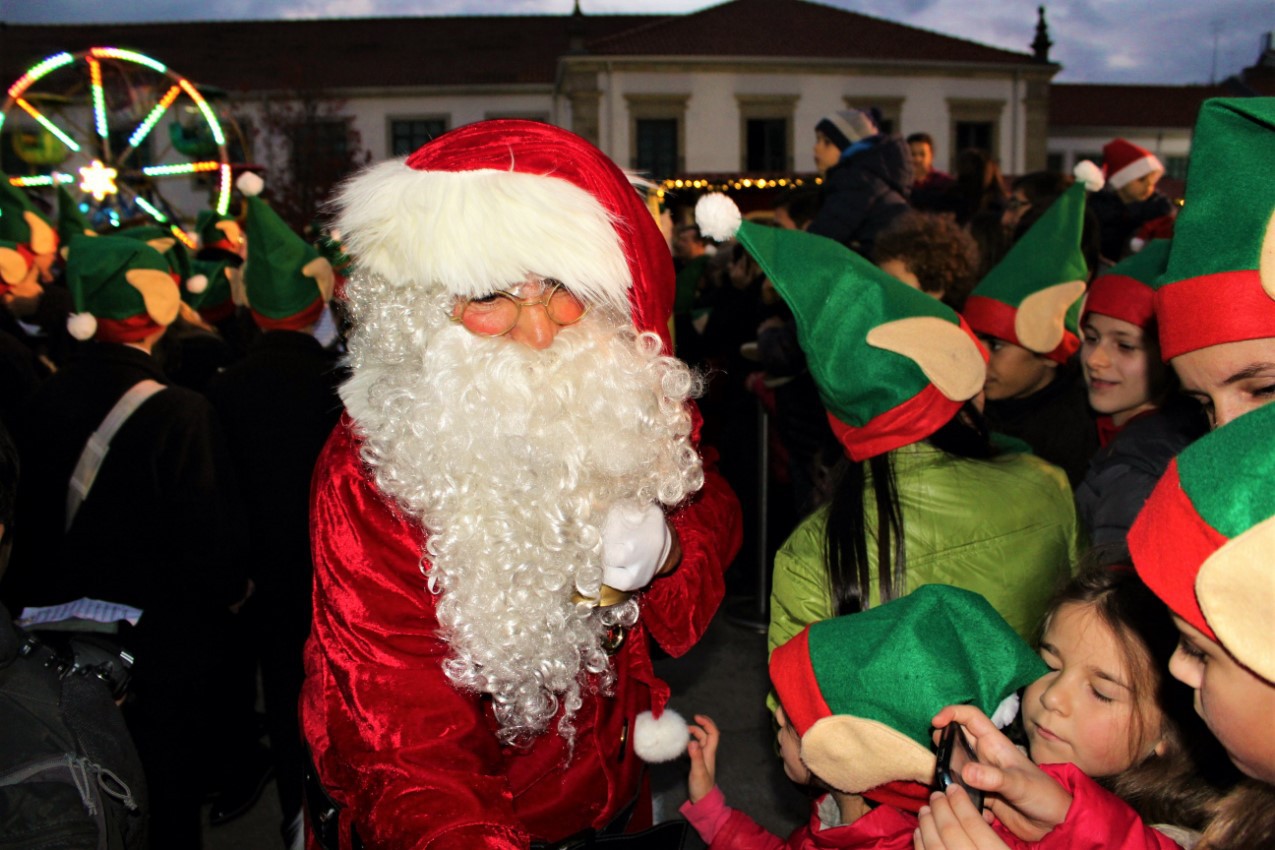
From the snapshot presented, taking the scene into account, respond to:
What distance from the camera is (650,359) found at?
1812mm

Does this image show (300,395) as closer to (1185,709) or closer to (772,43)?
(1185,709)

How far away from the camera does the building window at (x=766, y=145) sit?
32500mm

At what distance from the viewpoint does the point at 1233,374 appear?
1596mm

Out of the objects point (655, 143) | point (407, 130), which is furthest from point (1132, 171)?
point (407, 130)

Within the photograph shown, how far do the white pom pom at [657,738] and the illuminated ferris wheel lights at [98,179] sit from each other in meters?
12.2

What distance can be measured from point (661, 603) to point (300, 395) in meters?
2.00

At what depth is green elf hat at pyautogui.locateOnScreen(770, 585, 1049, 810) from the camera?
1.50 meters

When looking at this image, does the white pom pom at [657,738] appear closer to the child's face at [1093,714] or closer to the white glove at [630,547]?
the white glove at [630,547]

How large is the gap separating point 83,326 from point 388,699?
92.3 inches

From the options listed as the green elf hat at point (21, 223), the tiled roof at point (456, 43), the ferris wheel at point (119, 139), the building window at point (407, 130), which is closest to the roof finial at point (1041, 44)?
the tiled roof at point (456, 43)

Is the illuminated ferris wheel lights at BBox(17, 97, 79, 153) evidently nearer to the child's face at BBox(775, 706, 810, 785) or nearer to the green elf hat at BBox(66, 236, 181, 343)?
the green elf hat at BBox(66, 236, 181, 343)

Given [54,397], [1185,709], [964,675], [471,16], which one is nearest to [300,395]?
[54,397]

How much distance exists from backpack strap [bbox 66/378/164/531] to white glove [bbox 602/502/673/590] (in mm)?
2076

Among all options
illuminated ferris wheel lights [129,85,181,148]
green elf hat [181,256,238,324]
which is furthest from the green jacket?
illuminated ferris wheel lights [129,85,181,148]
